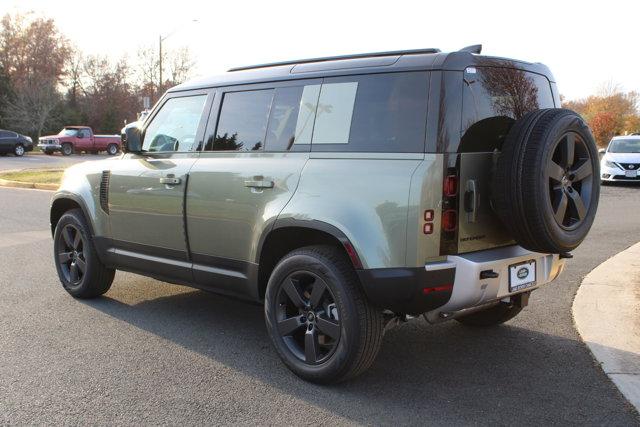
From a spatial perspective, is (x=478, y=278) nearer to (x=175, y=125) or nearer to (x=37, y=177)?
(x=175, y=125)

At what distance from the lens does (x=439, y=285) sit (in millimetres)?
Result: 3273

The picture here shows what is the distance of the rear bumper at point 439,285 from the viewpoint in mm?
3242

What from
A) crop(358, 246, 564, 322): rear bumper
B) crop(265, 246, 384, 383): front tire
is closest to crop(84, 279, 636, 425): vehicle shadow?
crop(265, 246, 384, 383): front tire

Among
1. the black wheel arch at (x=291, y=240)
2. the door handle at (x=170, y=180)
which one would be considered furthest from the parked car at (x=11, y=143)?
the black wheel arch at (x=291, y=240)

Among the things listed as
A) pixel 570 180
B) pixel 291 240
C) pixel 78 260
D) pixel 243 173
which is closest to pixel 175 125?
pixel 243 173

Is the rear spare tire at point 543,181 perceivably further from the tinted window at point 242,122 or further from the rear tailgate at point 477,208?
the tinted window at point 242,122

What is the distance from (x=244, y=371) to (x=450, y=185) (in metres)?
1.80

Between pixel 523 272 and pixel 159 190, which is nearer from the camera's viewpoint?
pixel 523 272

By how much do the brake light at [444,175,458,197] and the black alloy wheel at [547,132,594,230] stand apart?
0.52 m

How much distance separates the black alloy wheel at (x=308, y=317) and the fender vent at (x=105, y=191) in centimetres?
212

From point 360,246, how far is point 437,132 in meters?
0.76

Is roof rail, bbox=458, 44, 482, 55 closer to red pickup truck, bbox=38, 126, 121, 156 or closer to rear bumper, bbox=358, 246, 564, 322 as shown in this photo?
rear bumper, bbox=358, 246, 564, 322

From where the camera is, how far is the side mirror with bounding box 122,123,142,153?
4.99 metres

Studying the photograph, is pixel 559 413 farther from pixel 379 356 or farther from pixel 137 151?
pixel 137 151
